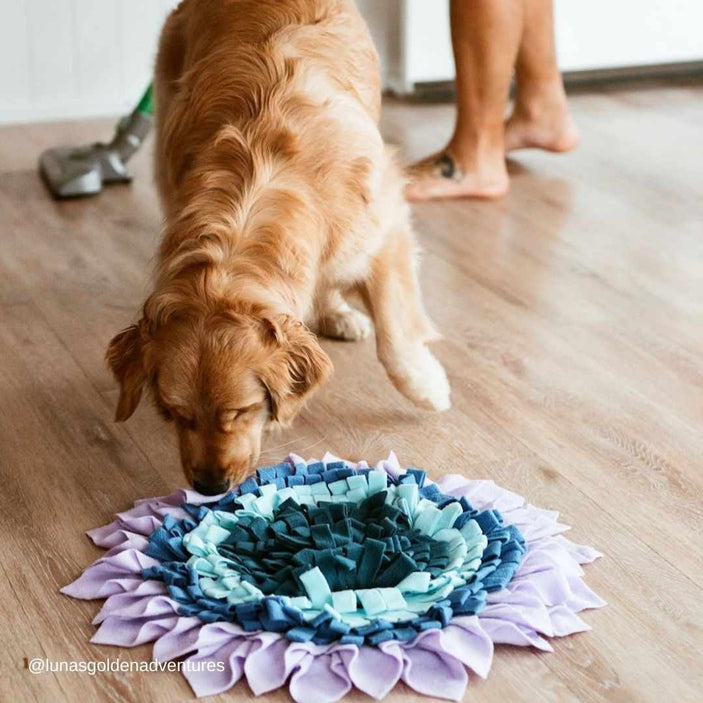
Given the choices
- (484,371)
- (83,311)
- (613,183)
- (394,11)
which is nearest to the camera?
(484,371)

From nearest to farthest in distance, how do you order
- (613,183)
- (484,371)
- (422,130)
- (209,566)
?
(209,566)
(484,371)
(613,183)
(422,130)

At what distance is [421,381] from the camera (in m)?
2.44

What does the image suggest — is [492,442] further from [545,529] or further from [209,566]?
[209,566]

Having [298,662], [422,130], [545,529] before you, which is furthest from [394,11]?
[298,662]

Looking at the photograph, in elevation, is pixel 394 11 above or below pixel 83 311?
above

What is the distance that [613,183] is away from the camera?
13.0ft

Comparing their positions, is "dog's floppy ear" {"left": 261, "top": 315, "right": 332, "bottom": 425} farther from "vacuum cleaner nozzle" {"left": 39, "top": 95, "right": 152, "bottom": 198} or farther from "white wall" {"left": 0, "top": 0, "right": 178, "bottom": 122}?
"white wall" {"left": 0, "top": 0, "right": 178, "bottom": 122}

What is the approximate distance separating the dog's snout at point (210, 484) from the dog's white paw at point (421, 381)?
22.3 inches

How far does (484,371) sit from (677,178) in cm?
168

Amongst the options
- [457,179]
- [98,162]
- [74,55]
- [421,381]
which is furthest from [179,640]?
[74,55]

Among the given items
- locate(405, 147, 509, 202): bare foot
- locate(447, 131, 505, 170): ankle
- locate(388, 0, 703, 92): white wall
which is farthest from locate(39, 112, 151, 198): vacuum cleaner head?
locate(388, 0, 703, 92): white wall

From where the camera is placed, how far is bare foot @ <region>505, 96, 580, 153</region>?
13.2 ft

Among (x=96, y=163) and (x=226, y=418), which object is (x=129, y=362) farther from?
(x=96, y=163)

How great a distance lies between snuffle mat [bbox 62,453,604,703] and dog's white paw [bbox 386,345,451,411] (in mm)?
317
